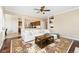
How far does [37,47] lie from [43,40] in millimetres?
144

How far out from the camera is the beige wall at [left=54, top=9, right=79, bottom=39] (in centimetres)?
140

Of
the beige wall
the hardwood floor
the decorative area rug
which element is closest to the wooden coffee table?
the decorative area rug

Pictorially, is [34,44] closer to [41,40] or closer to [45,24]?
[41,40]

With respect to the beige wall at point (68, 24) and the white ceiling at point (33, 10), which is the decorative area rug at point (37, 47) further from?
the white ceiling at point (33, 10)

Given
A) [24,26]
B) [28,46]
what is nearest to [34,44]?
[28,46]

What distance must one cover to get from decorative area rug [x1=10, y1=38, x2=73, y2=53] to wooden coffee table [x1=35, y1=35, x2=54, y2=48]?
48mm

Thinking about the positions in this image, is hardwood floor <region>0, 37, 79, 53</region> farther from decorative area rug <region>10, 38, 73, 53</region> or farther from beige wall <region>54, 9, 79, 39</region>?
beige wall <region>54, 9, 79, 39</region>

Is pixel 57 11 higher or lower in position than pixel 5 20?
higher

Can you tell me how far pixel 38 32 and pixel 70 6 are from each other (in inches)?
25.7

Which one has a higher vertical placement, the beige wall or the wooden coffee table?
the beige wall

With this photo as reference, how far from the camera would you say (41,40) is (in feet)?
4.63

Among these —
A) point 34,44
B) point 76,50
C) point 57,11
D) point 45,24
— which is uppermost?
point 57,11

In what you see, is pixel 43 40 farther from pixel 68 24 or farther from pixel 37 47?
pixel 68 24

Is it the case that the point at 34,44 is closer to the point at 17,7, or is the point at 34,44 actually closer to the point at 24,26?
the point at 24,26
